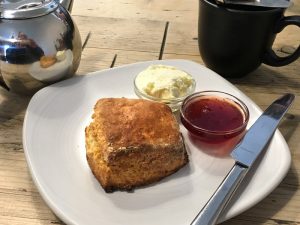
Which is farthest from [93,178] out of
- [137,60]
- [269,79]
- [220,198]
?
[269,79]

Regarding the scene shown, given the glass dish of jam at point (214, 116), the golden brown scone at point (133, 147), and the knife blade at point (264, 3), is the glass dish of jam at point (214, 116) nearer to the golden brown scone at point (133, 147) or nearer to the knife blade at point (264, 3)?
the golden brown scone at point (133, 147)

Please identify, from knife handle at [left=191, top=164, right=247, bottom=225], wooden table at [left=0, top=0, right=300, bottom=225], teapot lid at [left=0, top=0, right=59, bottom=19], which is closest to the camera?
knife handle at [left=191, top=164, right=247, bottom=225]

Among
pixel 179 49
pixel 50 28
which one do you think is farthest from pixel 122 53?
pixel 50 28

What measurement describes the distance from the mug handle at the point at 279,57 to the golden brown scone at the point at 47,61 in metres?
0.55

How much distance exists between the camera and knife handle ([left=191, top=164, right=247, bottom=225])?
25.3 inches

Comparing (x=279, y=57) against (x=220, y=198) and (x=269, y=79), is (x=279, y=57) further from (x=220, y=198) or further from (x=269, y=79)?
(x=220, y=198)

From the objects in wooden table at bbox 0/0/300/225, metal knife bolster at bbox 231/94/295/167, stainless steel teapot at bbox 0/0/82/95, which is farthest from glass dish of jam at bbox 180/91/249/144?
stainless steel teapot at bbox 0/0/82/95

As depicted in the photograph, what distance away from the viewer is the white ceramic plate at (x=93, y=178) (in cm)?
70

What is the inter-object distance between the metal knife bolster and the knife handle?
Answer: 0.08 ft

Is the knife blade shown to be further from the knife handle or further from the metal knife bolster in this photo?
the knife handle

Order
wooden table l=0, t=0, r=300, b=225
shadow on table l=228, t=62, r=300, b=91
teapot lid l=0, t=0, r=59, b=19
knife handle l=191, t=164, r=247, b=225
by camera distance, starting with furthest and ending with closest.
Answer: shadow on table l=228, t=62, r=300, b=91, teapot lid l=0, t=0, r=59, b=19, wooden table l=0, t=0, r=300, b=225, knife handle l=191, t=164, r=247, b=225

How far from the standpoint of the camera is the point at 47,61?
96 cm

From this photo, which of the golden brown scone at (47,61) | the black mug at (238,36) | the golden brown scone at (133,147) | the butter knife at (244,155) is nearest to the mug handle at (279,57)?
the black mug at (238,36)

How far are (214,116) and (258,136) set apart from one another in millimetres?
112
